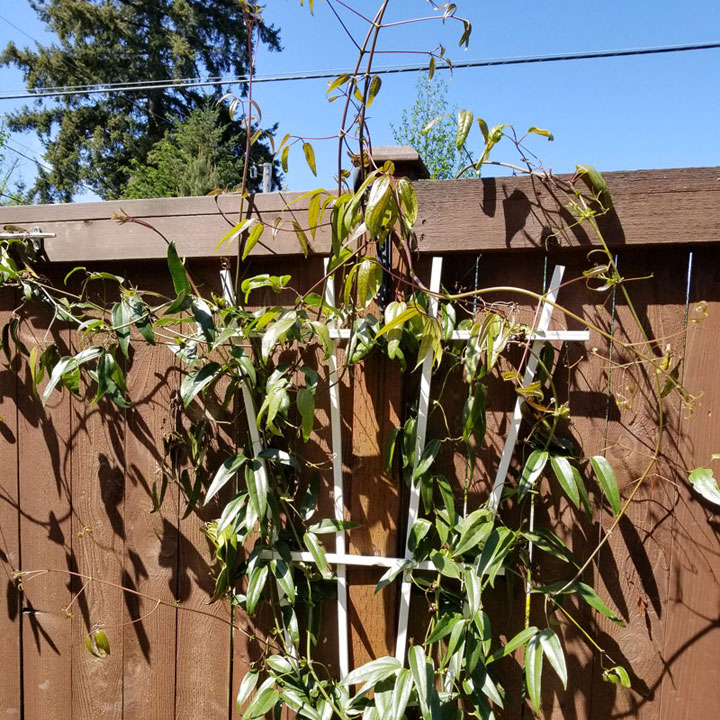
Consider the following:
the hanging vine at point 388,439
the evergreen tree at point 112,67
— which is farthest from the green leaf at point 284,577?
the evergreen tree at point 112,67

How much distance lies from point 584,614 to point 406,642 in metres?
0.36

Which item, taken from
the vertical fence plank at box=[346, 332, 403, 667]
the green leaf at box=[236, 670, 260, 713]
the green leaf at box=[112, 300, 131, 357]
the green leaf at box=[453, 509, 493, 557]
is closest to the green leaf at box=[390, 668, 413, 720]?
the vertical fence plank at box=[346, 332, 403, 667]

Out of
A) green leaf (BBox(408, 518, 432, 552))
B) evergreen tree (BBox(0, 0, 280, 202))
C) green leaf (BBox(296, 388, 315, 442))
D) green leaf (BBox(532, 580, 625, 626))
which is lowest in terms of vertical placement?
green leaf (BBox(532, 580, 625, 626))

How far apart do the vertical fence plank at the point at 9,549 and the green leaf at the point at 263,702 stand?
0.74 metres

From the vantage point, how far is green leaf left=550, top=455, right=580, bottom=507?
3.30ft

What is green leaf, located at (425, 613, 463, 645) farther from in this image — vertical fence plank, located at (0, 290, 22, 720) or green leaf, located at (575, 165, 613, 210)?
vertical fence plank, located at (0, 290, 22, 720)

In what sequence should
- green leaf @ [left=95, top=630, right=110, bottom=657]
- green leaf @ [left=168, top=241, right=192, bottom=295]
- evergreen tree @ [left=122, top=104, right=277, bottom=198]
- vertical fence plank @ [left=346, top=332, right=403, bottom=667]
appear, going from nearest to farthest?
green leaf @ [left=168, top=241, right=192, bottom=295] → vertical fence plank @ [left=346, top=332, right=403, bottom=667] → green leaf @ [left=95, top=630, right=110, bottom=657] → evergreen tree @ [left=122, top=104, right=277, bottom=198]

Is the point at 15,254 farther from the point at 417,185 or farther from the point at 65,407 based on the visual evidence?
the point at 417,185

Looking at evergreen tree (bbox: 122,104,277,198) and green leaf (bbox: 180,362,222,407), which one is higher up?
evergreen tree (bbox: 122,104,277,198)

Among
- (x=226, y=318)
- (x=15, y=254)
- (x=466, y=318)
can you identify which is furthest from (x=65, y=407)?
(x=466, y=318)

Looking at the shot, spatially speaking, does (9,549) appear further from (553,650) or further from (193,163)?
(193,163)

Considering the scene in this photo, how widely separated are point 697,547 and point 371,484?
2.05 ft

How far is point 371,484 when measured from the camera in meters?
1.17

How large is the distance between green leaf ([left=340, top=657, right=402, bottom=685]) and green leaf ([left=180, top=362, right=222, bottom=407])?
615 millimetres
